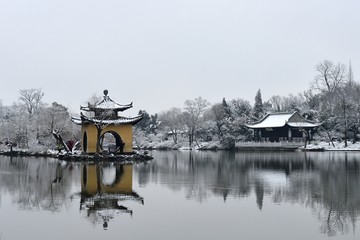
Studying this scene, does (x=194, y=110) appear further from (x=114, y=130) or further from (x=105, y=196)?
(x=105, y=196)

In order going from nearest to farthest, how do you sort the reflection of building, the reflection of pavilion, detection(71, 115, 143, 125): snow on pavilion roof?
the reflection of pavilion
detection(71, 115, 143, 125): snow on pavilion roof
the reflection of building

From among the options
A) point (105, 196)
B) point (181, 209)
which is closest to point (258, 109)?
point (105, 196)

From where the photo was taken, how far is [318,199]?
41.6ft

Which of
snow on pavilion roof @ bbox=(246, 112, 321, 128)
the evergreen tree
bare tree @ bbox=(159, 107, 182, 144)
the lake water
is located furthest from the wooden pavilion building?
the lake water

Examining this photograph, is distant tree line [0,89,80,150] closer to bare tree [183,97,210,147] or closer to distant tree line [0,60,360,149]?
distant tree line [0,60,360,149]

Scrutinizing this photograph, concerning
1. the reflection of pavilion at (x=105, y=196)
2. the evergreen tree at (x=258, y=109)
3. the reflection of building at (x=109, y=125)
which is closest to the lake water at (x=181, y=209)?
the reflection of pavilion at (x=105, y=196)

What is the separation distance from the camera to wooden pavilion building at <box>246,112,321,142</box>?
194ft

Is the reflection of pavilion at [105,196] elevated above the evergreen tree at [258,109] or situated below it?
below

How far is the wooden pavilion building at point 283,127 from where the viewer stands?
59.1m

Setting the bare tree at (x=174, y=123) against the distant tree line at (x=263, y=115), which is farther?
the bare tree at (x=174, y=123)

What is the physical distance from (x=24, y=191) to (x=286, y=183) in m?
9.09

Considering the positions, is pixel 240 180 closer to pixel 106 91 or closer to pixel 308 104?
pixel 106 91

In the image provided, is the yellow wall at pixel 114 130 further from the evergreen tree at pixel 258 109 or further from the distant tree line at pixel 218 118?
the evergreen tree at pixel 258 109

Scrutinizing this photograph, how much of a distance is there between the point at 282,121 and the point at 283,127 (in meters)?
1.10
